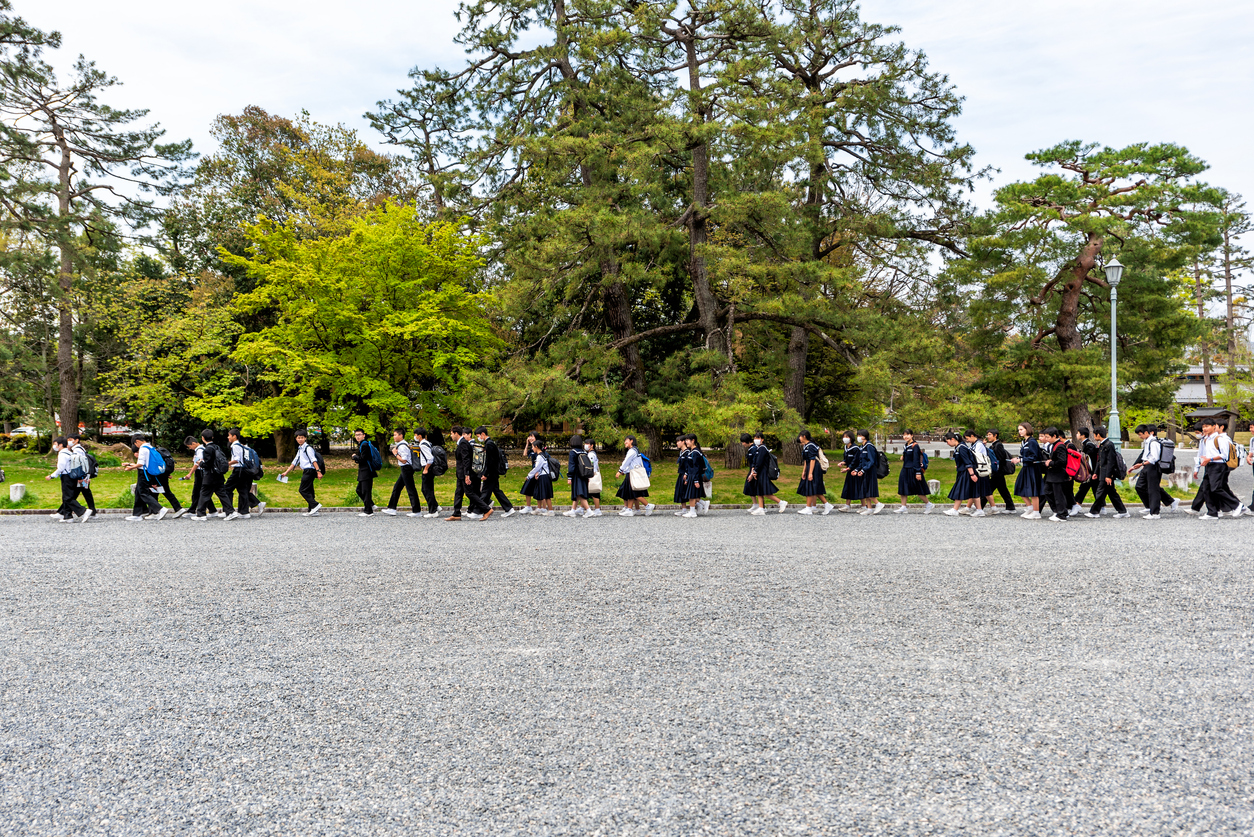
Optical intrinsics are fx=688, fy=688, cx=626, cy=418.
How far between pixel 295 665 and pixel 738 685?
9.85ft

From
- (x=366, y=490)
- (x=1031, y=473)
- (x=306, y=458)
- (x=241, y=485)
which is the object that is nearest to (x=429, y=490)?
(x=366, y=490)

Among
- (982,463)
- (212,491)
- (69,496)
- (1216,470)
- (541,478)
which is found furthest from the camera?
(541,478)

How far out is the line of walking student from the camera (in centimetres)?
1220

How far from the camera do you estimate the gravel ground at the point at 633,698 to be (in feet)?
9.75

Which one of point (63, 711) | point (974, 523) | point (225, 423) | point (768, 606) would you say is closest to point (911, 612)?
point (768, 606)

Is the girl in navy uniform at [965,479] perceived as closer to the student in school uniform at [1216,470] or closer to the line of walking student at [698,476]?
the line of walking student at [698,476]

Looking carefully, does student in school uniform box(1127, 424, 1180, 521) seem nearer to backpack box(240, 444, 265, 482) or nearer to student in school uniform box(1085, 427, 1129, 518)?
student in school uniform box(1085, 427, 1129, 518)

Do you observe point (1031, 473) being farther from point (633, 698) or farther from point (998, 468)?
point (633, 698)

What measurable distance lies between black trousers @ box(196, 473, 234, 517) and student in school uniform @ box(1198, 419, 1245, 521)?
58.2ft

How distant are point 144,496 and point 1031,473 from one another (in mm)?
16840

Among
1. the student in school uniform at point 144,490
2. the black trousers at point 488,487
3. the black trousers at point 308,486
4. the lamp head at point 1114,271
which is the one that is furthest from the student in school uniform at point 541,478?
the lamp head at point 1114,271

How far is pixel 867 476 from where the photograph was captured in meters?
14.2

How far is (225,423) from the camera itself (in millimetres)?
22594

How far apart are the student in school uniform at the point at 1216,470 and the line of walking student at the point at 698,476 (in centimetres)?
2
